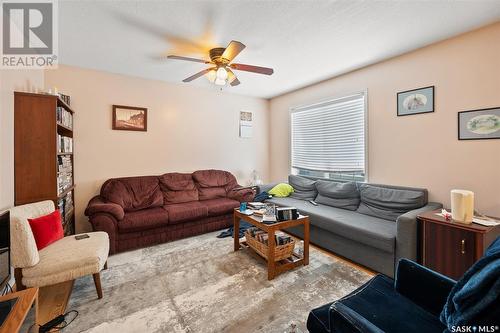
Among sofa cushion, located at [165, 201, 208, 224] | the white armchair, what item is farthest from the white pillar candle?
the white armchair

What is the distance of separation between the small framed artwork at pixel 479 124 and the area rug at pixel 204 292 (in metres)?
1.93

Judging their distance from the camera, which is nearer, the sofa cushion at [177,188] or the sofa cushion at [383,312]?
the sofa cushion at [383,312]

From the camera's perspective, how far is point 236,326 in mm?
1637

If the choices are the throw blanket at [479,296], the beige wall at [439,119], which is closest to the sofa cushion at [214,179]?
the beige wall at [439,119]

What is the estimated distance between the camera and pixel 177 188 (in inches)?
151

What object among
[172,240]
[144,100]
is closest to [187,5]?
[144,100]

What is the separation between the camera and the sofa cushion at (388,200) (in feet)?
8.57

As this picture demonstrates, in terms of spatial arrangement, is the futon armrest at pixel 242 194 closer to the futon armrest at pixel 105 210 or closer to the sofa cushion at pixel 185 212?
the sofa cushion at pixel 185 212

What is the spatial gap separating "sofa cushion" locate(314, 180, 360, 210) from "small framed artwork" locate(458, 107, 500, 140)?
4.49 feet

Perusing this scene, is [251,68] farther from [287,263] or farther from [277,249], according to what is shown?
[287,263]

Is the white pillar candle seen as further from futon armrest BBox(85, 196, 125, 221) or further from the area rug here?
futon armrest BBox(85, 196, 125, 221)

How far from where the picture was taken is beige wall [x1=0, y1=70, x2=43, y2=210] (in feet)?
6.40

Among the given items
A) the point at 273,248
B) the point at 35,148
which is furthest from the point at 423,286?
the point at 35,148

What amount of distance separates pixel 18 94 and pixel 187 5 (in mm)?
1975
